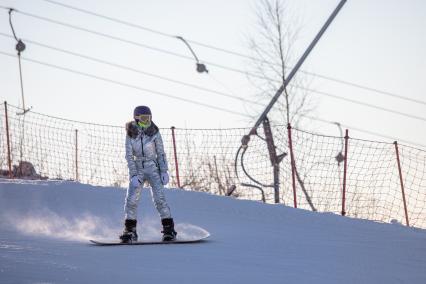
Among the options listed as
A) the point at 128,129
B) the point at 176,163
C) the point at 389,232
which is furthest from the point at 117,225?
the point at 389,232

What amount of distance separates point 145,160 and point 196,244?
1471mm

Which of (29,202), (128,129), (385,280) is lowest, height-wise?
(385,280)

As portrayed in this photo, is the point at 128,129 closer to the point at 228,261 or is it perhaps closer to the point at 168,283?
the point at 228,261

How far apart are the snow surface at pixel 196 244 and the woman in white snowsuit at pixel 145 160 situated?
0.93 metres

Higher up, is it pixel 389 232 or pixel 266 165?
pixel 266 165

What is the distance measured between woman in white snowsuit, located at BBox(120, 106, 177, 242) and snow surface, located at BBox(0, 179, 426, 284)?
0.93m

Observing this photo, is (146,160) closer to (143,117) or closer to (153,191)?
(153,191)

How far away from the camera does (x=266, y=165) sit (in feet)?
52.2

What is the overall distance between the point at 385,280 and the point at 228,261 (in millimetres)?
1782

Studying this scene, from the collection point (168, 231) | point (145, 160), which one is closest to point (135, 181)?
point (145, 160)

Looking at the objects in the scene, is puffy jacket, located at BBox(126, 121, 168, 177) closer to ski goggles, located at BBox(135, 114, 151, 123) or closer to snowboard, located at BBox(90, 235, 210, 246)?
ski goggles, located at BBox(135, 114, 151, 123)

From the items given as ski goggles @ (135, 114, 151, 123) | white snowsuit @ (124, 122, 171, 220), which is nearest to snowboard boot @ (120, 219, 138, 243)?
white snowsuit @ (124, 122, 171, 220)

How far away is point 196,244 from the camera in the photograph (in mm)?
9219

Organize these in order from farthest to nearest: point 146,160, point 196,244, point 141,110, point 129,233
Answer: point 146,160
point 141,110
point 129,233
point 196,244
